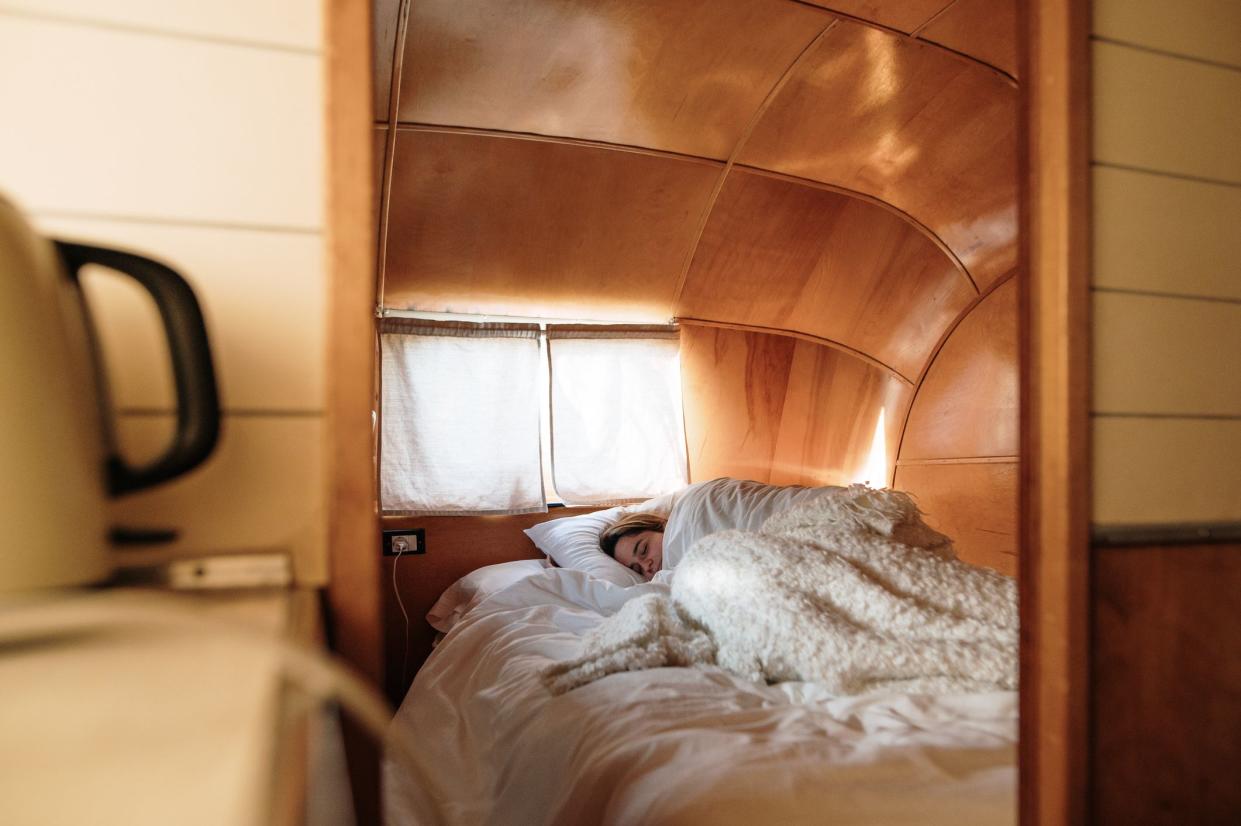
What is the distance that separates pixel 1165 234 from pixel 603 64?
161 centimetres

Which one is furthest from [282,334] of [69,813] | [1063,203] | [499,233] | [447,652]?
[499,233]

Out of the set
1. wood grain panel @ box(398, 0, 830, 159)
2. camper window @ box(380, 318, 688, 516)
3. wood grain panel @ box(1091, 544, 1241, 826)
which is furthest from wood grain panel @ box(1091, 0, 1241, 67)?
camper window @ box(380, 318, 688, 516)

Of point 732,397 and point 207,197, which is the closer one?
point 207,197

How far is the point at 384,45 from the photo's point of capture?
6.15 feet

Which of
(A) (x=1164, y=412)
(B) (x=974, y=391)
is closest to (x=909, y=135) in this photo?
(B) (x=974, y=391)

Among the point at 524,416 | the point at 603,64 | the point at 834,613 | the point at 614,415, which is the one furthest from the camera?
the point at 614,415

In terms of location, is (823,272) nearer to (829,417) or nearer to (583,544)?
(829,417)

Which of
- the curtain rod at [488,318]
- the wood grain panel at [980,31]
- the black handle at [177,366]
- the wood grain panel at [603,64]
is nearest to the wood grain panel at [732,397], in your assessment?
the curtain rod at [488,318]

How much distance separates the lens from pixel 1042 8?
2.49ft

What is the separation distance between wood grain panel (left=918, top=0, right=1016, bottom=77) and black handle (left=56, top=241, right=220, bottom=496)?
204 centimetres

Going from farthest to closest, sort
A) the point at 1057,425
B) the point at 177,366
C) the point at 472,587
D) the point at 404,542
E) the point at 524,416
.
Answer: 1. the point at 524,416
2. the point at 404,542
3. the point at 472,587
4. the point at 1057,425
5. the point at 177,366

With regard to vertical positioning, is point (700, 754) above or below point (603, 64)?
below

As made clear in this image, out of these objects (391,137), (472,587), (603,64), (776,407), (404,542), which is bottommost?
(472,587)

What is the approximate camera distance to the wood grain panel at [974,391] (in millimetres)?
2414
